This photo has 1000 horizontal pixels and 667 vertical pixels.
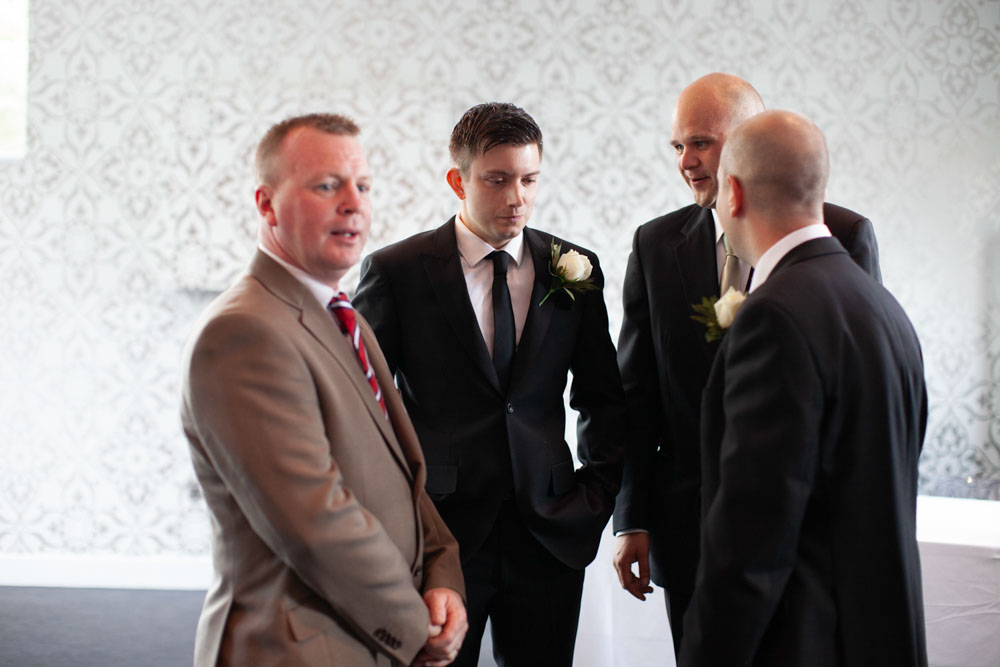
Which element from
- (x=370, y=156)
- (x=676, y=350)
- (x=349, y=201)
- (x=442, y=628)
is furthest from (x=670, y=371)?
(x=370, y=156)

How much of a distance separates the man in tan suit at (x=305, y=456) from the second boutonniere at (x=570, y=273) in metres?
0.70

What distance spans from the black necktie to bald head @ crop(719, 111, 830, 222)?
2.51 feet

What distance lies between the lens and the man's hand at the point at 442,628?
1701 mm

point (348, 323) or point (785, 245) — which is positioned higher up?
point (785, 245)

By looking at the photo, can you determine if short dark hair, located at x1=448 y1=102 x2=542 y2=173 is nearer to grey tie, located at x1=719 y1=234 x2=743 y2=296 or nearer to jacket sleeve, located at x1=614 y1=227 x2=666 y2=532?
jacket sleeve, located at x1=614 y1=227 x2=666 y2=532

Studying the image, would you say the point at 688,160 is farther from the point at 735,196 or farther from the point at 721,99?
the point at 735,196

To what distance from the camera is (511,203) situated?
2209 mm

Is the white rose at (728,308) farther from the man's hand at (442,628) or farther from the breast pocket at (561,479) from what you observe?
the man's hand at (442,628)

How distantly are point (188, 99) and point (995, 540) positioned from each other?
4134 mm

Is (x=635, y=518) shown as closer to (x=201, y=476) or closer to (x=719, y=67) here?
(x=201, y=476)

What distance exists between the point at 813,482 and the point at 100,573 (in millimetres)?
4234

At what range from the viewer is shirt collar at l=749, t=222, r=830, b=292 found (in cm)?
163

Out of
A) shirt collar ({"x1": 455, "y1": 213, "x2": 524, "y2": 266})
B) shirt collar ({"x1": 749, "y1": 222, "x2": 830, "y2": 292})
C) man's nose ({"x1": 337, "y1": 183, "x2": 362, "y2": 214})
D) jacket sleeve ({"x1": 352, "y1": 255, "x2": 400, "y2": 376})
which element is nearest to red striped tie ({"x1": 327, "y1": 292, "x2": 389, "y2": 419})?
man's nose ({"x1": 337, "y1": 183, "x2": 362, "y2": 214})

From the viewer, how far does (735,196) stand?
170 centimetres
